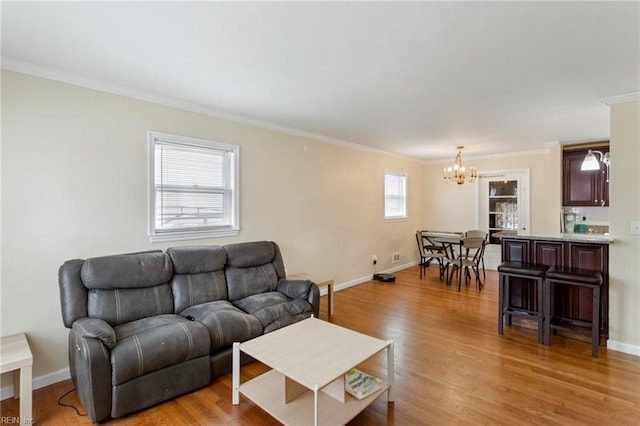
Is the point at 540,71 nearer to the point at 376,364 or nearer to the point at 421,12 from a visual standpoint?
the point at 421,12

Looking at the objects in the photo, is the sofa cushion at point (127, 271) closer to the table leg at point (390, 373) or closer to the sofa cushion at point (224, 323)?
the sofa cushion at point (224, 323)

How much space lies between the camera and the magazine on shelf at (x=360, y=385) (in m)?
2.10

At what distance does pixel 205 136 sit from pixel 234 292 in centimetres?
174

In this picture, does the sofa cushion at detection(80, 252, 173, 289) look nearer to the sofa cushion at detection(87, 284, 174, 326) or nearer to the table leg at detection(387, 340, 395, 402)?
the sofa cushion at detection(87, 284, 174, 326)

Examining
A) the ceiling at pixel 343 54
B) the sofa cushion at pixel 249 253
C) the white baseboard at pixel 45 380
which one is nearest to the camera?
Answer: the ceiling at pixel 343 54

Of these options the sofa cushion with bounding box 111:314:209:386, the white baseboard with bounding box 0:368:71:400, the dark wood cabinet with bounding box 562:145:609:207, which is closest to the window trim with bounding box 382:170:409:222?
the dark wood cabinet with bounding box 562:145:609:207

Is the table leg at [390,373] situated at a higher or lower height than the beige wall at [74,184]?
lower

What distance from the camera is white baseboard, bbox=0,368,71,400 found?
235 centimetres

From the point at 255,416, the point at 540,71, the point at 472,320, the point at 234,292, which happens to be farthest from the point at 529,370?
the point at 234,292

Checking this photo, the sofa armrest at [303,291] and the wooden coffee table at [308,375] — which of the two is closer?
the wooden coffee table at [308,375]

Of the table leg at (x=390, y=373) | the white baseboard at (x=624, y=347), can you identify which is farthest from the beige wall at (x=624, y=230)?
the table leg at (x=390, y=373)

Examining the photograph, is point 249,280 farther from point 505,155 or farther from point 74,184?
point 505,155

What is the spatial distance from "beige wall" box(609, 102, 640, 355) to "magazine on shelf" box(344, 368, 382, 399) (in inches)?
105

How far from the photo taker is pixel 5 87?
238cm
